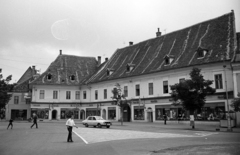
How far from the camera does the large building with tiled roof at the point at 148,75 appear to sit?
31984 mm

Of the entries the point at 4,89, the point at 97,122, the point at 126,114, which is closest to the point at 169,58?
the point at 126,114

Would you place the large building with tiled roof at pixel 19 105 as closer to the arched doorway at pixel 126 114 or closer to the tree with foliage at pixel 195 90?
the arched doorway at pixel 126 114

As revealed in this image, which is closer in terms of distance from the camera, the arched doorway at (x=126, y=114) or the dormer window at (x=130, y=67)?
the dormer window at (x=130, y=67)

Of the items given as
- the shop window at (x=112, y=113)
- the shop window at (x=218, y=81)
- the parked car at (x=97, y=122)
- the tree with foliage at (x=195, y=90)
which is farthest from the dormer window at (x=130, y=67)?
the tree with foliage at (x=195, y=90)

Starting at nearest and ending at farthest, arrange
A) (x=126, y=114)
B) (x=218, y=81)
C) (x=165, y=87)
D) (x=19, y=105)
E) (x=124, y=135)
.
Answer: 1. (x=124, y=135)
2. (x=218, y=81)
3. (x=165, y=87)
4. (x=126, y=114)
5. (x=19, y=105)

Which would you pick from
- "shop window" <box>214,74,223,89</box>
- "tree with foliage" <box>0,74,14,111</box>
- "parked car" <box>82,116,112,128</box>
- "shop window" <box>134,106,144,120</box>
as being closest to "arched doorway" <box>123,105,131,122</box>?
"shop window" <box>134,106,144,120</box>

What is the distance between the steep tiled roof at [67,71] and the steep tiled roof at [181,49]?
656 cm

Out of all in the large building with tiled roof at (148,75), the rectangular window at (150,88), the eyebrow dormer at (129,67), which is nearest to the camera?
the large building with tiled roof at (148,75)

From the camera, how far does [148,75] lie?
40938 mm

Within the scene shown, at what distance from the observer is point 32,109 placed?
52.6 m

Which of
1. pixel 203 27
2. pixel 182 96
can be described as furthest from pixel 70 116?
pixel 203 27

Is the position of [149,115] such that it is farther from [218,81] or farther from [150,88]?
[218,81]

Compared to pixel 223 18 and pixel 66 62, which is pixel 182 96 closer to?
pixel 223 18

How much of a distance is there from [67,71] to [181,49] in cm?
2853
